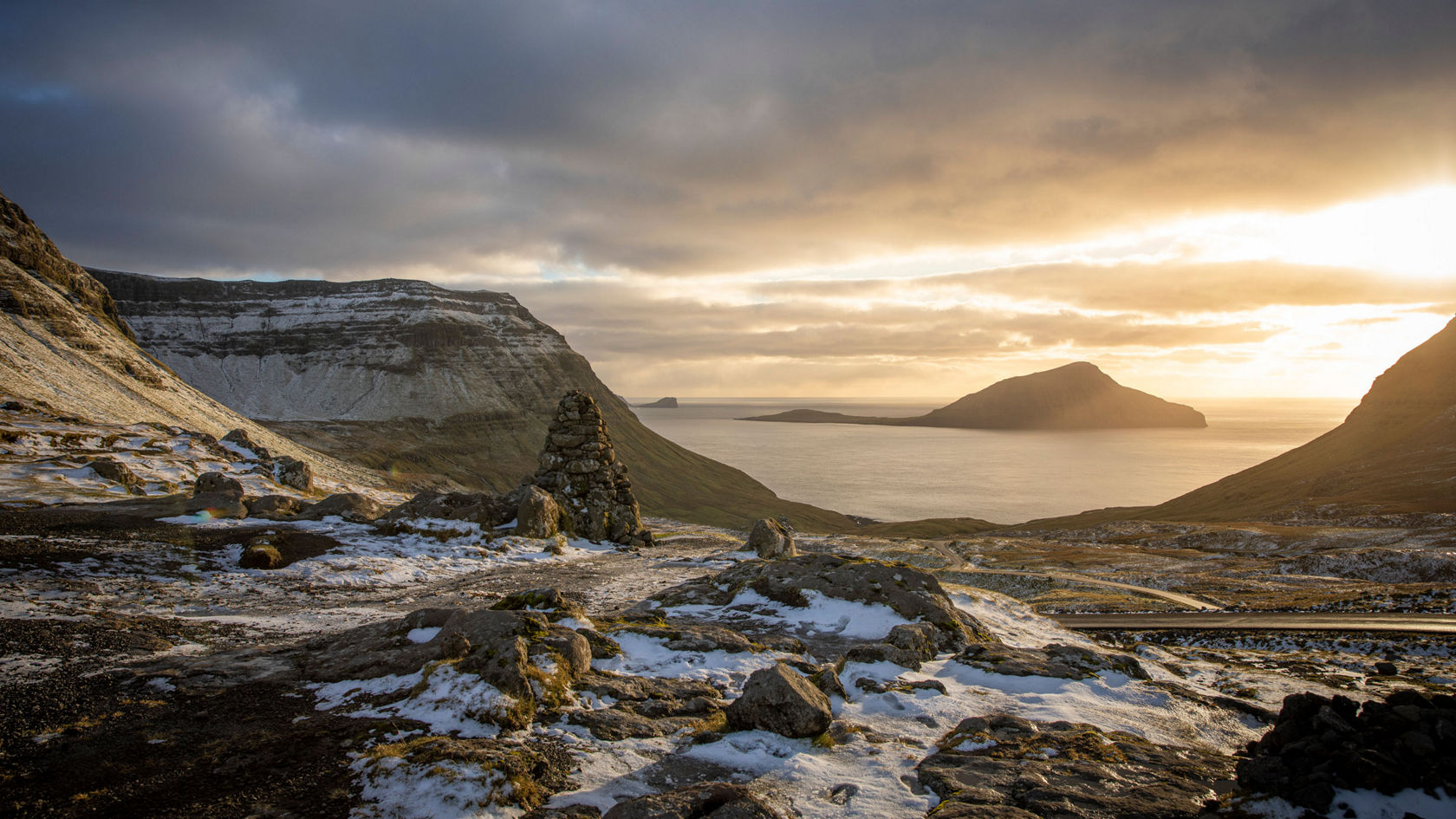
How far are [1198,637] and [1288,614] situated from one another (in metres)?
10.5

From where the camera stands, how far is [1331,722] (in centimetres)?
882

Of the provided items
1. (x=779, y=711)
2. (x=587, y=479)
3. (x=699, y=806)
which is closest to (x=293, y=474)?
(x=587, y=479)

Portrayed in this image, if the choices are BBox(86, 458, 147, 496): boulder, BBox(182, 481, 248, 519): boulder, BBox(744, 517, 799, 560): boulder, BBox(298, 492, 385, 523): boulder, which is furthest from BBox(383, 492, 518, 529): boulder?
BBox(744, 517, 799, 560): boulder

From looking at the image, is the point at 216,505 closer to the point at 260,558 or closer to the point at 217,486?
the point at 217,486

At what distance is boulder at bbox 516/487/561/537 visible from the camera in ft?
110

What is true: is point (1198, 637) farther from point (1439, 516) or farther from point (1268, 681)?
point (1439, 516)

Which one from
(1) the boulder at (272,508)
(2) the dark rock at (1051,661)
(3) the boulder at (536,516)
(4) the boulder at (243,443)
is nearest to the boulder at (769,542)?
(3) the boulder at (536,516)

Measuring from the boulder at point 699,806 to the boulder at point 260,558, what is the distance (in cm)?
2062

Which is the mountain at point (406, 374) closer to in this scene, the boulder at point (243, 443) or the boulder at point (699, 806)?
the boulder at point (243, 443)

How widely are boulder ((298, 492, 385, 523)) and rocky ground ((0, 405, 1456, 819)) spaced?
5.34 metres

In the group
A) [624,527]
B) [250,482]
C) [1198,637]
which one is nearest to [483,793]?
[1198,637]

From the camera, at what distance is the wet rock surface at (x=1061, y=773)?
8.30 meters

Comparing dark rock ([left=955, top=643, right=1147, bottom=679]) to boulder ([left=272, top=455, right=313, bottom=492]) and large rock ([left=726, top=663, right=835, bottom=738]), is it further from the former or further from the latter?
boulder ([left=272, top=455, right=313, bottom=492])

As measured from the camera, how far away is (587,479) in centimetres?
3934
